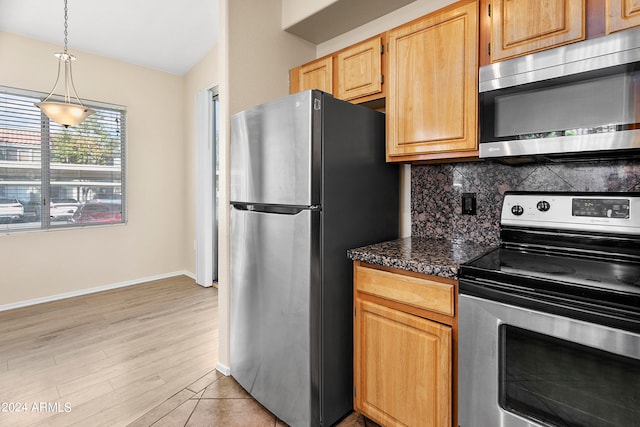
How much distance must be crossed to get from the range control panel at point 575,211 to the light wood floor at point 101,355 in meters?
2.11

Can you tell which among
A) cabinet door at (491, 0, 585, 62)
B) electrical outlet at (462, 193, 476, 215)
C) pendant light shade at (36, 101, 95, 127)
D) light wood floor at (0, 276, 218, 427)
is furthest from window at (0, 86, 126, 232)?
cabinet door at (491, 0, 585, 62)

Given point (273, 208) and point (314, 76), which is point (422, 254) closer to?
point (273, 208)

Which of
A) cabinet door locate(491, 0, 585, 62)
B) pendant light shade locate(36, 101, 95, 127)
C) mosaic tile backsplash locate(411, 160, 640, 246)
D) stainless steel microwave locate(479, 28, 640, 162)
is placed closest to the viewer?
stainless steel microwave locate(479, 28, 640, 162)

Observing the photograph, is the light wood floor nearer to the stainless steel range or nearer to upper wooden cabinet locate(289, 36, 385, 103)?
the stainless steel range

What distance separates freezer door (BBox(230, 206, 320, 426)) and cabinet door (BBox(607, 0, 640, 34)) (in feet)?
4.31

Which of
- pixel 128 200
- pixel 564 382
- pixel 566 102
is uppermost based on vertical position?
pixel 566 102

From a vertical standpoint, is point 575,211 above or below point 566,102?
below

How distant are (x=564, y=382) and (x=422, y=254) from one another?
25.9 inches

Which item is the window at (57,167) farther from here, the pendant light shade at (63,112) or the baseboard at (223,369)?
the baseboard at (223,369)

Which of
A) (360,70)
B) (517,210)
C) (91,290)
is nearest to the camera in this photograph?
(517,210)

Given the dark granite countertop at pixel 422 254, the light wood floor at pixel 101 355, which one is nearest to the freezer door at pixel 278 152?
the dark granite countertop at pixel 422 254

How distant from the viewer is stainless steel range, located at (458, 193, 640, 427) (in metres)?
0.96

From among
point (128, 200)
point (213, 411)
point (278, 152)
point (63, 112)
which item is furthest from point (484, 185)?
point (128, 200)

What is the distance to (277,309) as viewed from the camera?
1.69 meters
